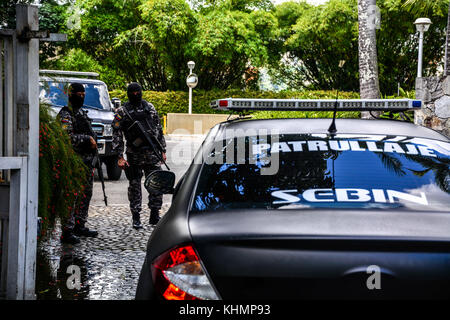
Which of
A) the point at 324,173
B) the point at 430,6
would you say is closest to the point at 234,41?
the point at 430,6

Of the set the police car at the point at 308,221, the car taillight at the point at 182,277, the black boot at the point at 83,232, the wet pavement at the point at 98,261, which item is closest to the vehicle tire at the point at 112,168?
the wet pavement at the point at 98,261

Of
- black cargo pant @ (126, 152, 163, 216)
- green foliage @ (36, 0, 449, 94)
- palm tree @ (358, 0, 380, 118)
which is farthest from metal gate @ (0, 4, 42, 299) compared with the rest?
green foliage @ (36, 0, 449, 94)

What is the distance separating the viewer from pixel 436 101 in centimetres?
1326

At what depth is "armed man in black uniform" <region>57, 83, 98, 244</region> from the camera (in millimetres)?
6773

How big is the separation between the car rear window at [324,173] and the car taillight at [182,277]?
314mm

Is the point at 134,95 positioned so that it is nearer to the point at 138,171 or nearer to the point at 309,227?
the point at 138,171

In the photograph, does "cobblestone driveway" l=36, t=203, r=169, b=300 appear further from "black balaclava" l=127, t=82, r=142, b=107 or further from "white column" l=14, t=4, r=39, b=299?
"black balaclava" l=127, t=82, r=142, b=107

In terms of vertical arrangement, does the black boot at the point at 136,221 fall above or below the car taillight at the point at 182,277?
below

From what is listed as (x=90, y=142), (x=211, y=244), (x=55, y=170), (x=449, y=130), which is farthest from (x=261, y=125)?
(x=449, y=130)

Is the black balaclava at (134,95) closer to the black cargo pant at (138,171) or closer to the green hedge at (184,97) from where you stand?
the black cargo pant at (138,171)

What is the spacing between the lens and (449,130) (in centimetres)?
1318

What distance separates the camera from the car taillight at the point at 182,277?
2207 mm

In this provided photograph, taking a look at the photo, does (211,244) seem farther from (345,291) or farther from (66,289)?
(66,289)

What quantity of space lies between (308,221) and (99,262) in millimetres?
3945
